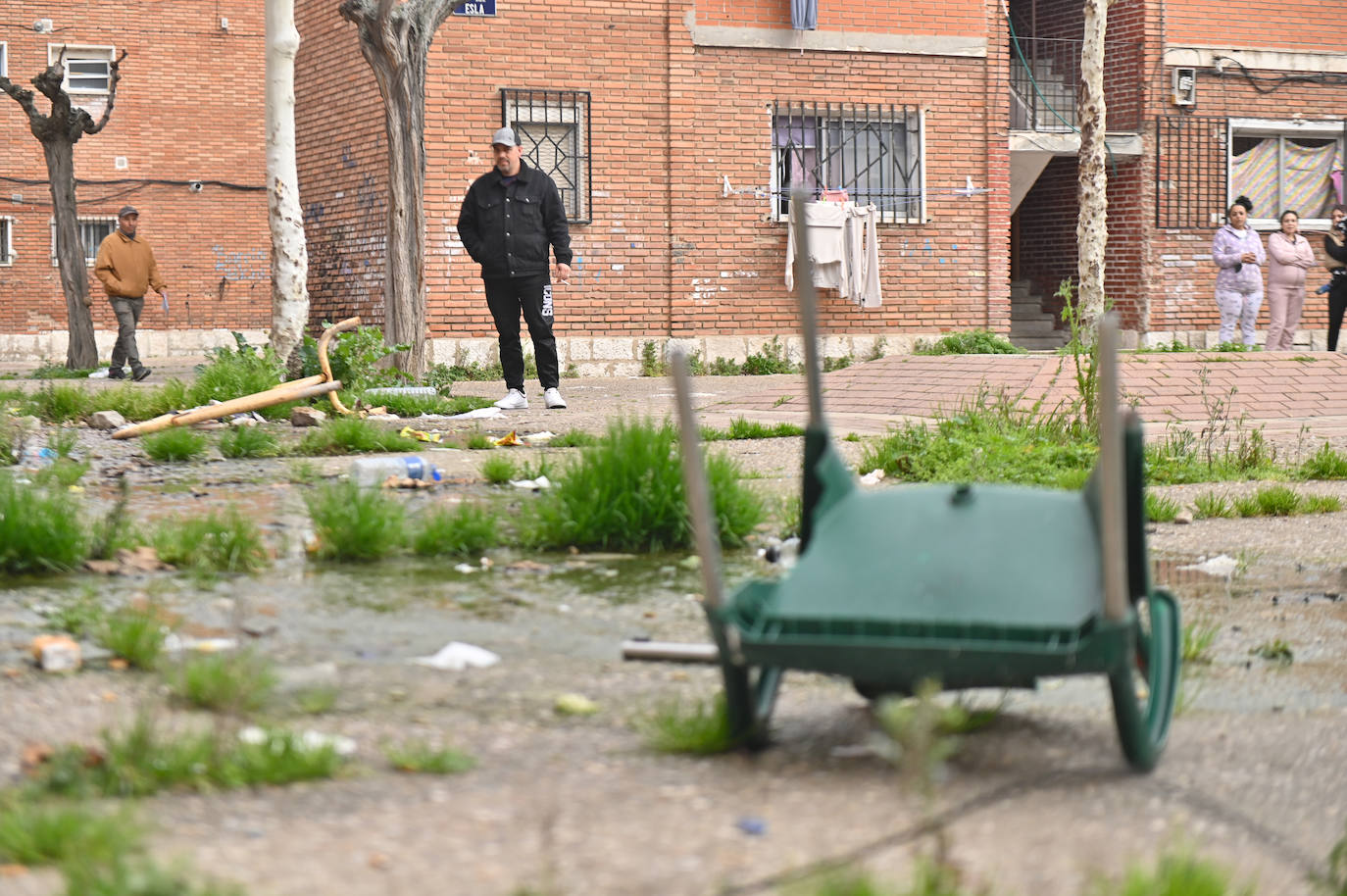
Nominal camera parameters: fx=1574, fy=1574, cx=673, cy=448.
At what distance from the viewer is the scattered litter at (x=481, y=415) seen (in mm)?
11148

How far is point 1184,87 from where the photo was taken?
21.1 meters

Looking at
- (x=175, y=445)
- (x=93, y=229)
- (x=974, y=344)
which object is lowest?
(x=175, y=445)

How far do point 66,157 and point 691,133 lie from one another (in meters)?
8.20

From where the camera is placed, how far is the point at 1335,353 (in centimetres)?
1359

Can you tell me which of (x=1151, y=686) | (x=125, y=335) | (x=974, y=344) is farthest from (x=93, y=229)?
(x=1151, y=686)

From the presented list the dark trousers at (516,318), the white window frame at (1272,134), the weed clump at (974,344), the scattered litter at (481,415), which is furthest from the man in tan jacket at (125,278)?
the white window frame at (1272,134)

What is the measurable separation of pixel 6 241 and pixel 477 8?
1608 centimetres

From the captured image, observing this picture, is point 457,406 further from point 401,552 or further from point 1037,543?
point 1037,543

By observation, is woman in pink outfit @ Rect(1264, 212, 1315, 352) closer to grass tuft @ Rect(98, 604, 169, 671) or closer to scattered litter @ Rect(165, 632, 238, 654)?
scattered litter @ Rect(165, 632, 238, 654)

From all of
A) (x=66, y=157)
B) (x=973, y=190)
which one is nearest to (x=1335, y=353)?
(x=973, y=190)

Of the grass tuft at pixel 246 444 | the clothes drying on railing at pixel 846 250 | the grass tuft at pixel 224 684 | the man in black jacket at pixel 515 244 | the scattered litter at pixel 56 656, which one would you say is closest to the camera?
the grass tuft at pixel 224 684

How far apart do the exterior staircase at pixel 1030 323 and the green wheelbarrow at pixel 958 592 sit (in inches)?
776

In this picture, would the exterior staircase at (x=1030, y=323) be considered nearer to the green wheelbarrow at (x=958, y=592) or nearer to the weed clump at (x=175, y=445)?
the weed clump at (x=175, y=445)

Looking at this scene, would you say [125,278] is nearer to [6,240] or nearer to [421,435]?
[421,435]
